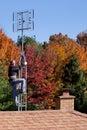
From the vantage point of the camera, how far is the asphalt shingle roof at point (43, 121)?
1230cm

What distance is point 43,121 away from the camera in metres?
12.7

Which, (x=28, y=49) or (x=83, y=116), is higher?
(x=28, y=49)

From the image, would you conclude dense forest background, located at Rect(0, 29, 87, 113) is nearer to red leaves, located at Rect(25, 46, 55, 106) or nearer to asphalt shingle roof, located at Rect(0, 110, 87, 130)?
red leaves, located at Rect(25, 46, 55, 106)

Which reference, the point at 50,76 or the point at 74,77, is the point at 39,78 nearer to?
the point at 50,76

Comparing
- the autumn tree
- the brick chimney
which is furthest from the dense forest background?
the brick chimney

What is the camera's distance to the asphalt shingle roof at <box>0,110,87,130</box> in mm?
12297

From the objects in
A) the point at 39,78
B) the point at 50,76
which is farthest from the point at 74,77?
the point at 39,78

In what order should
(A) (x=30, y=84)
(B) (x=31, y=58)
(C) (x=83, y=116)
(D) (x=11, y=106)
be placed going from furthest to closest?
(B) (x=31, y=58)
(A) (x=30, y=84)
(D) (x=11, y=106)
(C) (x=83, y=116)

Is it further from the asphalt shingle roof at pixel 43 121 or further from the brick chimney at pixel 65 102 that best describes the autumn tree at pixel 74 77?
the asphalt shingle roof at pixel 43 121

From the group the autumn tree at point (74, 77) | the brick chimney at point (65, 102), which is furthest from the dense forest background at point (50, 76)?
the brick chimney at point (65, 102)

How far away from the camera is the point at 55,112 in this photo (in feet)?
43.8

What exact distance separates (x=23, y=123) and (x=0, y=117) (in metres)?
0.72

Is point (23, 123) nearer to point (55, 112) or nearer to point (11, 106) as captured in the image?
point (55, 112)

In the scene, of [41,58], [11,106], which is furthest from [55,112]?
[41,58]
